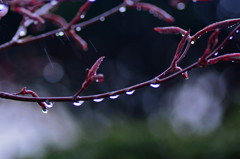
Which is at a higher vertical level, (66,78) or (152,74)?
(66,78)

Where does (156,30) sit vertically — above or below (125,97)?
below

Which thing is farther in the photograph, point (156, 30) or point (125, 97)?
point (125, 97)

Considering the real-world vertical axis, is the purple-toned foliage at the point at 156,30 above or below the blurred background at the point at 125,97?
below

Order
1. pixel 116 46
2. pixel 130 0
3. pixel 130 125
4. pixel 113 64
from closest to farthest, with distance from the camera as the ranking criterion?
1. pixel 130 0
2. pixel 130 125
3. pixel 116 46
4. pixel 113 64

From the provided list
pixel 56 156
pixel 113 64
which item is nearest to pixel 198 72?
pixel 113 64

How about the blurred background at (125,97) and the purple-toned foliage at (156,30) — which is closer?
the purple-toned foliage at (156,30)

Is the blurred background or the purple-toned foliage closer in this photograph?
the purple-toned foliage

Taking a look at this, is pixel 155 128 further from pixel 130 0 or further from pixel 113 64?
pixel 130 0

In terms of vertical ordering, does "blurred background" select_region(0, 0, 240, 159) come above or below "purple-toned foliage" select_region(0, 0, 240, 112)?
above
